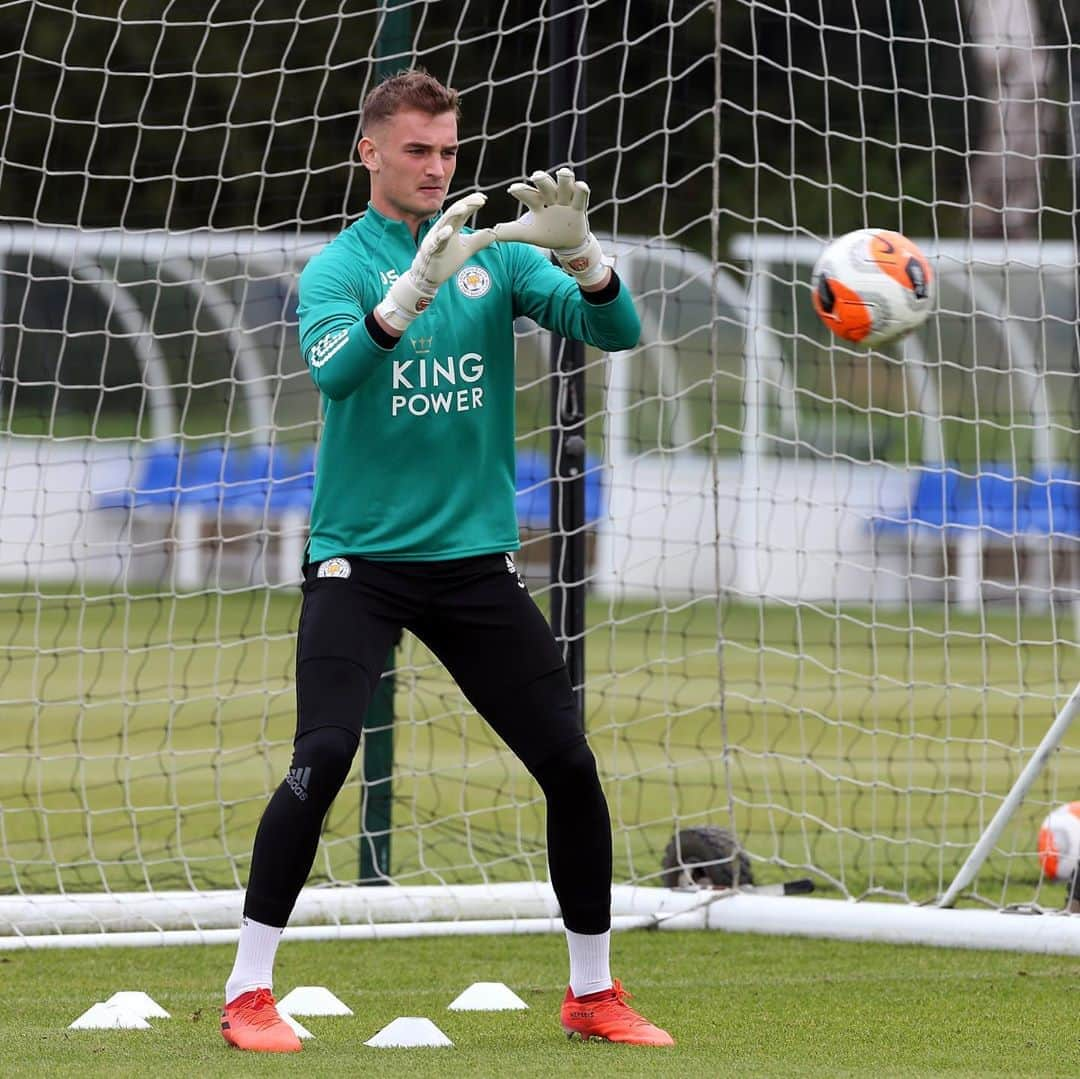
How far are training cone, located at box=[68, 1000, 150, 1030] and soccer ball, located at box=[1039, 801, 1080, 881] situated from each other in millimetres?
3085

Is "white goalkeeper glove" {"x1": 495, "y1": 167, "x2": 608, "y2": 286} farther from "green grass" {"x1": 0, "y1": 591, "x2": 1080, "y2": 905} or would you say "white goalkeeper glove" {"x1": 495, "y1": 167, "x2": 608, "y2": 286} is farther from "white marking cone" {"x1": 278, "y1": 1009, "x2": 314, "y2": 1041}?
"green grass" {"x1": 0, "y1": 591, "x2": 1080, "y2": 905}

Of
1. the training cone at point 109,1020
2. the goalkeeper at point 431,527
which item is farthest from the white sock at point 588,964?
the training cone at point 109,1020

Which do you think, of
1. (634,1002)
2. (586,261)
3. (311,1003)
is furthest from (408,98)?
(634,1002)

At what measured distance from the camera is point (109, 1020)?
4.54 meters

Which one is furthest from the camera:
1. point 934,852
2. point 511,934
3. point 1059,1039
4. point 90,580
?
point 90,580

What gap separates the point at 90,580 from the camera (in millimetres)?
19328

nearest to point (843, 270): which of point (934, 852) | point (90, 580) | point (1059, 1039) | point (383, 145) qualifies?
point (383, 145)

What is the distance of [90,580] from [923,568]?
818 centimetres

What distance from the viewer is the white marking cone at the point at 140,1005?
467 centimetres

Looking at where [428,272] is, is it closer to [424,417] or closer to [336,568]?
[424,417]

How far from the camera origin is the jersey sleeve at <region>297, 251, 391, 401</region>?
403cm

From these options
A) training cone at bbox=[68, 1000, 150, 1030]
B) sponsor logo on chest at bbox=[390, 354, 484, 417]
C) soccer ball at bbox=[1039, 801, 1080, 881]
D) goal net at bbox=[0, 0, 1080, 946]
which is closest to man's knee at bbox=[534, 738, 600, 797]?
sponsor logo on chest at bbox=[390, 354, 484, 417]

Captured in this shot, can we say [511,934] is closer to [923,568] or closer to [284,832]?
[284,832]

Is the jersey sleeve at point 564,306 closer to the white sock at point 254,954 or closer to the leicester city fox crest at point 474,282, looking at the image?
the leicester city fox crest at point 474,282
